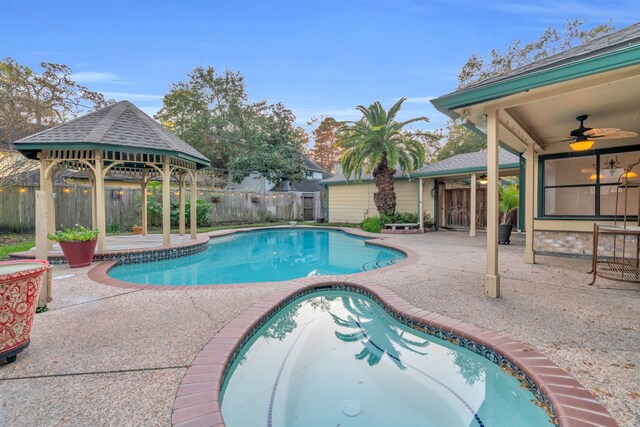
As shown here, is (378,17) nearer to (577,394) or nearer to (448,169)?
(448,169)

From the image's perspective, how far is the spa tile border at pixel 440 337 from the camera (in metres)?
1.78

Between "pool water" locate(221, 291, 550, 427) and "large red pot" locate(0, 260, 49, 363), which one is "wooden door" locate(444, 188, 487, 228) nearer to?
"pool water" locate(221, 291, 550, 427)

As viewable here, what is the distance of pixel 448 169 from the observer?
12.2m

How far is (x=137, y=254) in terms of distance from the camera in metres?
7.35

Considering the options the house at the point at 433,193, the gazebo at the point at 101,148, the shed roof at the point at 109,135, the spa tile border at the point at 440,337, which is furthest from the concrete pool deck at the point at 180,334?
the house at the point at 433,193

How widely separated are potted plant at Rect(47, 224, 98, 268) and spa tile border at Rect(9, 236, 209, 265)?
2.18ft

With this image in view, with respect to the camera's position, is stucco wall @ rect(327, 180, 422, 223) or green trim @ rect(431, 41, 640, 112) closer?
green trim @ rect(431, 41, 640, 112)

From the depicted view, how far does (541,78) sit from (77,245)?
8.12m

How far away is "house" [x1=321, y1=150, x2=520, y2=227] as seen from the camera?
499 inches

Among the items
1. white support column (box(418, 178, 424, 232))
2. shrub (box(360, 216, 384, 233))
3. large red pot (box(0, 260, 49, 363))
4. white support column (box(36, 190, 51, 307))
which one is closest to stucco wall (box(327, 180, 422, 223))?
A: white support column (box(418, 178, 424, 232))

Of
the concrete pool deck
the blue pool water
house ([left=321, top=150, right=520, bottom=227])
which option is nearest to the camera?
the concrete pool deck

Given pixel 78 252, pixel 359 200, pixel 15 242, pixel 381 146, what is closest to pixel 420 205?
pixel 381 146

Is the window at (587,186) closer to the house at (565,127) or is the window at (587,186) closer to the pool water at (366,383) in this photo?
the house at (565,127)

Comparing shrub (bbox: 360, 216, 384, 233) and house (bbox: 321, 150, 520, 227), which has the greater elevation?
house (bbox: 321, 150, 520, 227)
